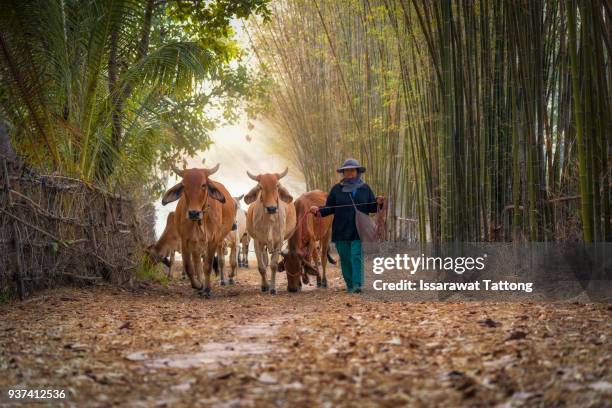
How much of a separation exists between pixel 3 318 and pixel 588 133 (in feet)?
13.1

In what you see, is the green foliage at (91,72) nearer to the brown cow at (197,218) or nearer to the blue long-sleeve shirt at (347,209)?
the brown cow at (197,218)

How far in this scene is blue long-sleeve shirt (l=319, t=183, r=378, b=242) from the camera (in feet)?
25.7

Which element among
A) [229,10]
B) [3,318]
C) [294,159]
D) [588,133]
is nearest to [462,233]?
[588,133]

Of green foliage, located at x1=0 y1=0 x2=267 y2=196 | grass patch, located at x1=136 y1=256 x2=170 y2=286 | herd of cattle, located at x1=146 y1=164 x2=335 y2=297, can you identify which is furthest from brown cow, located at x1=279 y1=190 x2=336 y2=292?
green foliage, located at x1=0 y1=0 x2=267 y2=196

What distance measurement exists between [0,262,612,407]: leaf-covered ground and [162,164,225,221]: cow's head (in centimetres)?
193

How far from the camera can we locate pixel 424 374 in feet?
10.7

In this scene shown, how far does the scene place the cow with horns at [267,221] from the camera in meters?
8.42

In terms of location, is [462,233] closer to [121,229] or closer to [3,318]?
[3,318]


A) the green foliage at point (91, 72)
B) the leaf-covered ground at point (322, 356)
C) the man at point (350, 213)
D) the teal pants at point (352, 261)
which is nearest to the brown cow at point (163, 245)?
the green foliage at point (91, 72)

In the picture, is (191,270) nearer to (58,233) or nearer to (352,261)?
(58,233)

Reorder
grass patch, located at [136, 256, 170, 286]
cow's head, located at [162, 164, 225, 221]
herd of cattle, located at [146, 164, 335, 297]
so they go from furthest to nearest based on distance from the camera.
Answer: grass patch, located at [136, 256, 170, 286] < herd of cattle, located at [146, 164, 335, 297] < cow's head, located at [162, 164, 225, 221]

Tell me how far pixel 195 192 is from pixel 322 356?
14.9 ft

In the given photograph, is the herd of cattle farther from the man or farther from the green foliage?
the green foliage

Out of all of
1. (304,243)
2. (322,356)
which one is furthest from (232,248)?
(322,356)
